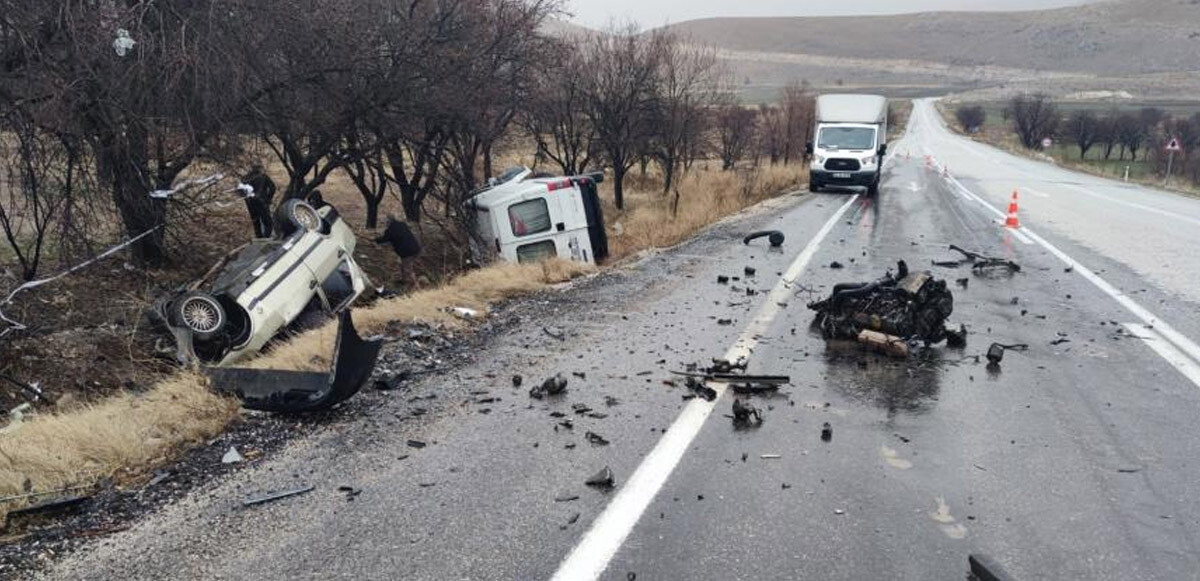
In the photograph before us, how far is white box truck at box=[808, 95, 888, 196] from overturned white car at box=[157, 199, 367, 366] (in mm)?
16751

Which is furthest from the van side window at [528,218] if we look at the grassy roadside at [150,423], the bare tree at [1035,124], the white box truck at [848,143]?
the bare tree at [1035,124]

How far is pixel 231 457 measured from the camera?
4.11m

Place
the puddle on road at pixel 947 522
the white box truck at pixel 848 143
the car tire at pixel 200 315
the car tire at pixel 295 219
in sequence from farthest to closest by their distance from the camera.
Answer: the white box truck at pixel 848 143
the car tire at pixel 295 219
the car tire at pixel 200 315
the puddle on road at pixel 947 522

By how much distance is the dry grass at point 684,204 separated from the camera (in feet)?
48.6

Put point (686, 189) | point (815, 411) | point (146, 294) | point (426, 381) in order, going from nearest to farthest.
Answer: point (815, 411), point (426, 381), point (146, 294), point (686, 189)

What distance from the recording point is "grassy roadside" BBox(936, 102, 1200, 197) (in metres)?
49.1

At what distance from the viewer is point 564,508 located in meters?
3.56

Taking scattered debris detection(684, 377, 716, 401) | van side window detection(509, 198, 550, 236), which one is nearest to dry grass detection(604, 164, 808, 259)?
van side window detection(509, 198, 550, 236)

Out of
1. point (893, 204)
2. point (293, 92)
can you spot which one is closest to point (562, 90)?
point (893, 204)

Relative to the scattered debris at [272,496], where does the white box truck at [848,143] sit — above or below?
above

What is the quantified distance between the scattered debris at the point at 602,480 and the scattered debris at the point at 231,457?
1863 millimetres

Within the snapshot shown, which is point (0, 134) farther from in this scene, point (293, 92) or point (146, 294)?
point (293, 92)

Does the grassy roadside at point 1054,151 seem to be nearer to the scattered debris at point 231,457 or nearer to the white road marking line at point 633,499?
the white road marking line at point 633,499

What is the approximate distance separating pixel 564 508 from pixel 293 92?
39.3 feet
